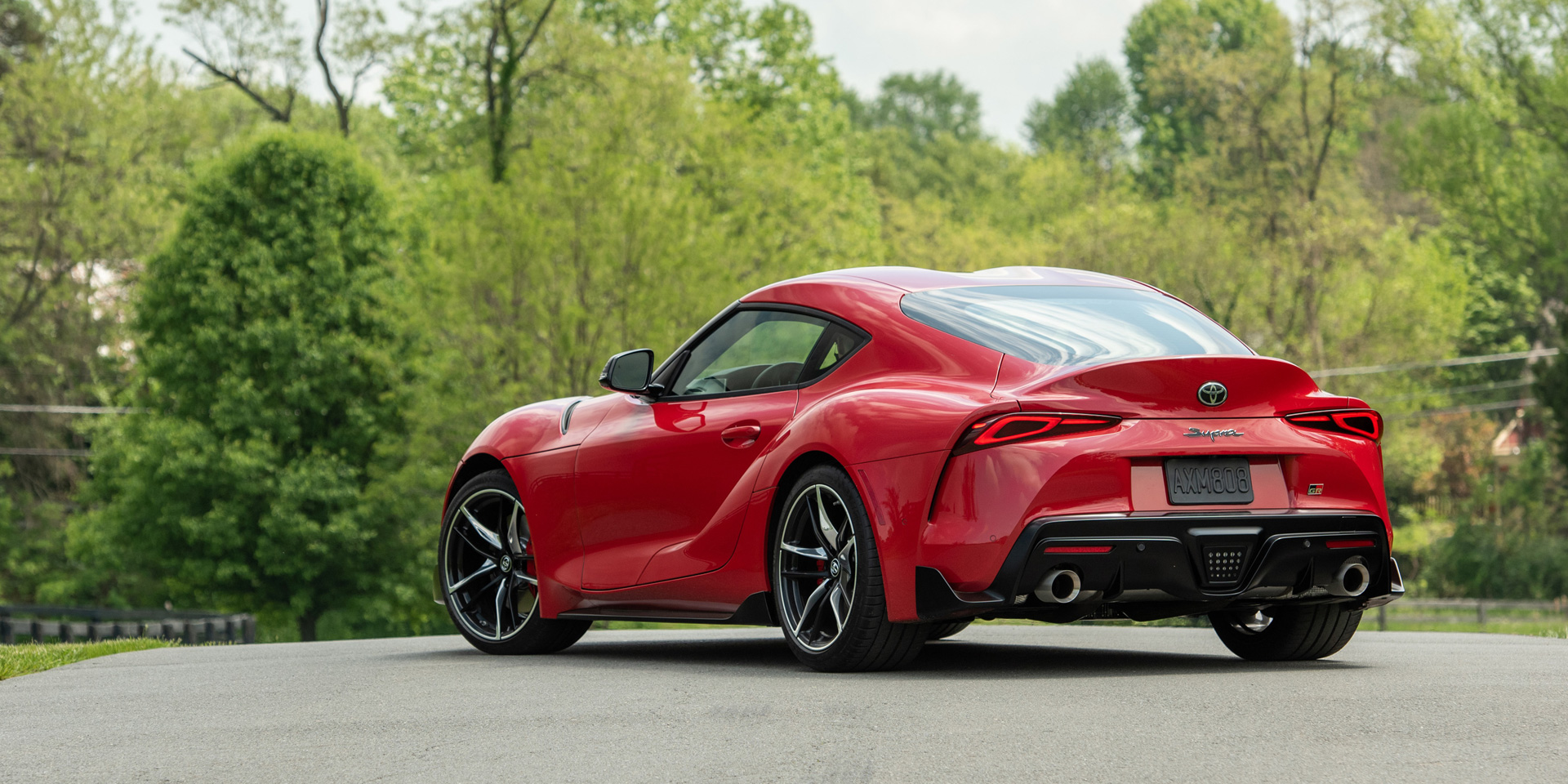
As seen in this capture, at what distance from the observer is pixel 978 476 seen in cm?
563

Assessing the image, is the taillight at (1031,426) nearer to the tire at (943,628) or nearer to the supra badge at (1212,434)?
the supra badge at (1212,434)

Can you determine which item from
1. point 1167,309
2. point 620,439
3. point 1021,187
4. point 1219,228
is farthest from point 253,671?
point 1021,187

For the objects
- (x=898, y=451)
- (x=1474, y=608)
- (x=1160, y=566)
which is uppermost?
(x=898, y=451)

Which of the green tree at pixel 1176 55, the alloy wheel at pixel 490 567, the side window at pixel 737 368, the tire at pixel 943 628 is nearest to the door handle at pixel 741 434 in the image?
the side window at pixel 737 368

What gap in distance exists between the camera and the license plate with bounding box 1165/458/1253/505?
567 centimetres

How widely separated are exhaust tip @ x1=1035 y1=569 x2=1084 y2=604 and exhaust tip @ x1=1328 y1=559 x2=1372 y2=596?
990 millimetres

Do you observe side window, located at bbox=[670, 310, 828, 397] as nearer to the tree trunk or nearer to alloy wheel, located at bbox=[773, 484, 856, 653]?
alloy wheel, located at bbox=[773, 484, 856, 653]

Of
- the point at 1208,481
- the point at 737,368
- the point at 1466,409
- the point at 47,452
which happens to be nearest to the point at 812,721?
the point at 1208,481

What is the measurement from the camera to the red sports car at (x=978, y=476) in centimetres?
560

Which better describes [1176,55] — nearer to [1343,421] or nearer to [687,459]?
[687,459]

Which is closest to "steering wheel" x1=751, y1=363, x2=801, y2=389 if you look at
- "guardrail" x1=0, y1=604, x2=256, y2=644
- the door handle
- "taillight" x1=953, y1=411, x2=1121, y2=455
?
the door handle

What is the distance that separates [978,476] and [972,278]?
1.48 metres

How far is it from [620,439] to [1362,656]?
3360 millimetres

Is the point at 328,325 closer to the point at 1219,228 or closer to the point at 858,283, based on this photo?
the point at 1219,228
